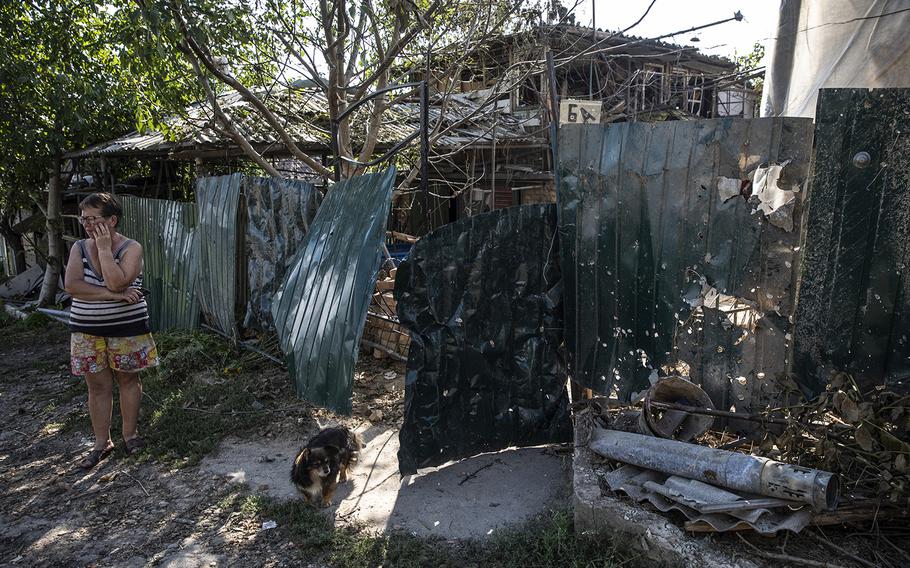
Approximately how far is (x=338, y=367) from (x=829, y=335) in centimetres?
287

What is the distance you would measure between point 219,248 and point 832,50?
6.11 metres

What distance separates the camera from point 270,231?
19.6ft

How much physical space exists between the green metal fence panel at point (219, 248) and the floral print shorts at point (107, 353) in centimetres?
213

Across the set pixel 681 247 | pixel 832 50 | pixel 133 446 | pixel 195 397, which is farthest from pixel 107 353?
pixel 832 50

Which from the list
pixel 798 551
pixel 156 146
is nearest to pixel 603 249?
pixel 798 551

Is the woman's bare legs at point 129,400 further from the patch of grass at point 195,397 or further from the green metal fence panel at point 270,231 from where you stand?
the green metal fence panel at point 270,231

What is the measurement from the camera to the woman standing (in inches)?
160

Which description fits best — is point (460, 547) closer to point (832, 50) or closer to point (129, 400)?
point (129, 400)

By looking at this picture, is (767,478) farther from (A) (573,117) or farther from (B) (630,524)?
(A) (573,117)

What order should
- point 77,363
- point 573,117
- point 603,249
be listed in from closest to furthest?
1. point 603,249
2. point 77,363
3. point 573,117

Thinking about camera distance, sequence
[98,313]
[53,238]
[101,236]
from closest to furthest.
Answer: [101,236] < [98,313] < [53,238]

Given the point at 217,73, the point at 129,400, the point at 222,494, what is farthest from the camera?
the point at 217,73

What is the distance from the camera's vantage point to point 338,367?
383cm

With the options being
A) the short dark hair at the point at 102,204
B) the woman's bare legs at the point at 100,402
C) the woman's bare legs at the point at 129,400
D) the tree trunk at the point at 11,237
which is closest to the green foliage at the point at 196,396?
the woman's bare legs at the point at 129,400
